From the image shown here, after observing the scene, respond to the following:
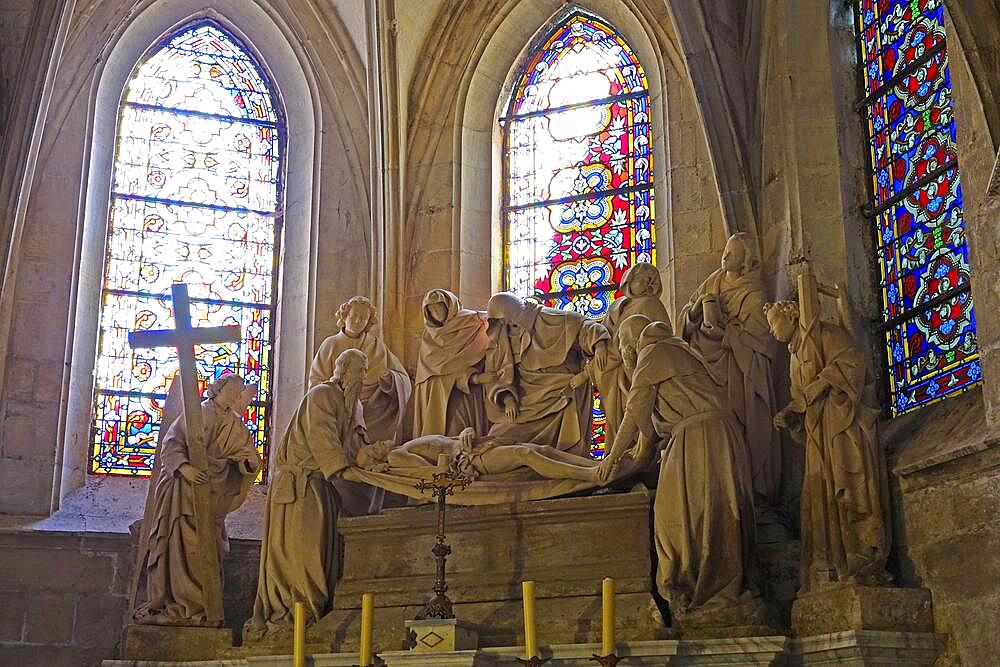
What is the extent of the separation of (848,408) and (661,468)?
3.37 ft

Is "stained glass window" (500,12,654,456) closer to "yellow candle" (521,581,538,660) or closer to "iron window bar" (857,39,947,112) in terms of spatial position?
"iron window bar" (857,39,947,112)

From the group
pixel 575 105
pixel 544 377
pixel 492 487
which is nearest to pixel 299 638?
pixel 492 487

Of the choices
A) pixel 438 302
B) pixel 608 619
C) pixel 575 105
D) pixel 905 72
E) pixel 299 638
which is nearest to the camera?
pixel 608 619

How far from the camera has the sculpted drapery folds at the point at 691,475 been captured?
849cm

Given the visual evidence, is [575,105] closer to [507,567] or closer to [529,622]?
[507,567]

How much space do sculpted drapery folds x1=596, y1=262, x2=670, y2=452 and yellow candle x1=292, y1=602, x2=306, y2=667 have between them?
2.01 meters

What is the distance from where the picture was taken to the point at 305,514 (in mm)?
9578

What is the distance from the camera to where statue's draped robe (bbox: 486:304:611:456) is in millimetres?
9781

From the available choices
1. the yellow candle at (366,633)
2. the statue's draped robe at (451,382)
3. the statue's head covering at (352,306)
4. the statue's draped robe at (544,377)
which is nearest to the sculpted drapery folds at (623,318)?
the statue's draped robe at (544,377)

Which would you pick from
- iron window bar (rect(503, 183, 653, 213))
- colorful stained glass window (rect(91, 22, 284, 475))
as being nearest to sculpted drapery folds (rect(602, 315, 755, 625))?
iron window bar (rect(503, 183, 653, 213))

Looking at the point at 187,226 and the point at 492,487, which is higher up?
the point at 187,226

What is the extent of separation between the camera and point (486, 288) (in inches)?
486

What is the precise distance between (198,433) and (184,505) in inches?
17.3

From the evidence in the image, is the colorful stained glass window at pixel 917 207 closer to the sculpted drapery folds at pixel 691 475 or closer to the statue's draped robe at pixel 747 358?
the statue's draped robe at pixel 747 358
